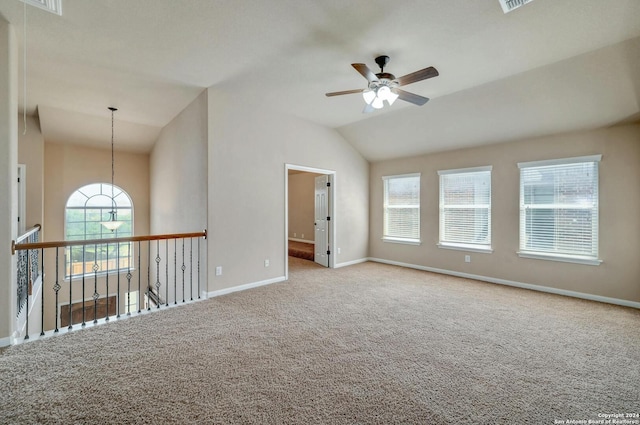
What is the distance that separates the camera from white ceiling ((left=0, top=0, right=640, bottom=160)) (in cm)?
242

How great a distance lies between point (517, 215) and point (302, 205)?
5968 mm

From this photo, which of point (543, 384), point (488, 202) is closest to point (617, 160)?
point (488, 202)

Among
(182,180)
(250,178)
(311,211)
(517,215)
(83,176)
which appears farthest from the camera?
(311,211)

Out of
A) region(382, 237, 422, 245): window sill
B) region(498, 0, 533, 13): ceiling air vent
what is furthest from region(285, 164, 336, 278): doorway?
region(498, 0, 533, 13): ceiling air vent

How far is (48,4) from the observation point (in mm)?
2303

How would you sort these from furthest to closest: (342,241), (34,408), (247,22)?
(342,241), (247,22), (34,408)

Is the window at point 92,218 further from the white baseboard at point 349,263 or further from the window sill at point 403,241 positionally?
the window sill at point 403,241

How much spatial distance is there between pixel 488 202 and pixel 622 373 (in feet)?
10.4

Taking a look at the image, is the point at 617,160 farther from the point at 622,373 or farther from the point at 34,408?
the point at 34,408

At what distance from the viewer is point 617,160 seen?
381cm

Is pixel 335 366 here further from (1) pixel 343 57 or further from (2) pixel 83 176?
(2) pixel 83 176

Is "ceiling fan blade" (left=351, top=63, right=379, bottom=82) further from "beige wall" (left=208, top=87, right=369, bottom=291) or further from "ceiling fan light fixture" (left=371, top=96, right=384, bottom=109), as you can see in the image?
"beige wall" (left=208, top=87, right=369, bottom=291)

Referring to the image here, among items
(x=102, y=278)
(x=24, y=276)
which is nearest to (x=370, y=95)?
(x=24, y=276)

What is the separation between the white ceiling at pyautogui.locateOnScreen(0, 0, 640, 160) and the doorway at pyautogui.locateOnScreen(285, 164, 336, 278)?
1.54 m
